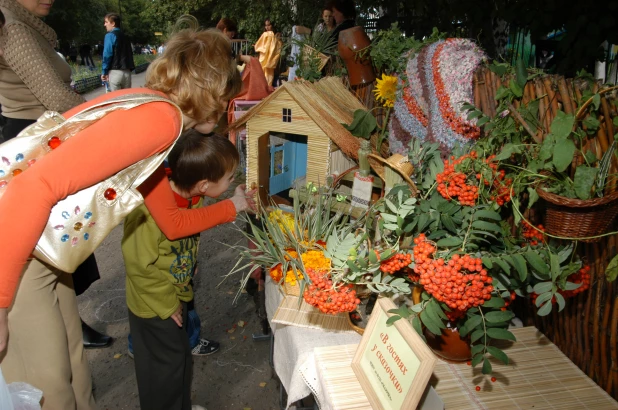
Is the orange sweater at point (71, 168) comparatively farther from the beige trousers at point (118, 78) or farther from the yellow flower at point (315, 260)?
the beige trousers at point (118, 78)

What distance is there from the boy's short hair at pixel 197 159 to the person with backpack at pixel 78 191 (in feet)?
0.47

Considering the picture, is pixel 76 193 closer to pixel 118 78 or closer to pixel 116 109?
pixel 116 109

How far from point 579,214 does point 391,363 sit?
55 cm

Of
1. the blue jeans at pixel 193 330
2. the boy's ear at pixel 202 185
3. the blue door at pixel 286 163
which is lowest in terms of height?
the blue jeans at pixel 193 330

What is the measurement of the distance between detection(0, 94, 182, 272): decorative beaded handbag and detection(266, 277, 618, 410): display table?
0.67m

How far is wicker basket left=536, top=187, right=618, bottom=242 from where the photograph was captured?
997mm

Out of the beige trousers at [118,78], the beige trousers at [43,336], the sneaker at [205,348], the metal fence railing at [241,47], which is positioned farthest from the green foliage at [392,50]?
the beige trousers at [118,78]

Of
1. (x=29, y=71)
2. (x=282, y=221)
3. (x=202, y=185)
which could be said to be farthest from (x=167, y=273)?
(x=29, y=71)

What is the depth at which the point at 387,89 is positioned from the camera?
7.32ft

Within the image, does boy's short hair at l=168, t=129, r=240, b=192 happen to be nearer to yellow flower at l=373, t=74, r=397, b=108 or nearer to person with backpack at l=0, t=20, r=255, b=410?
person with backpack at l=0, t=20, r=255, b=410

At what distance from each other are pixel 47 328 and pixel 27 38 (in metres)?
1.28

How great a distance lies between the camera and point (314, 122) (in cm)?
212

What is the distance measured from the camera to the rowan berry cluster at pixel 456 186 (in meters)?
1.25

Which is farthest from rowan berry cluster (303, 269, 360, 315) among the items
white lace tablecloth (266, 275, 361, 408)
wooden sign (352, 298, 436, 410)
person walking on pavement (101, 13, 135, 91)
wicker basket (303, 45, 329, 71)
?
→ person walking on pavement (101, 13, 135, 91)
